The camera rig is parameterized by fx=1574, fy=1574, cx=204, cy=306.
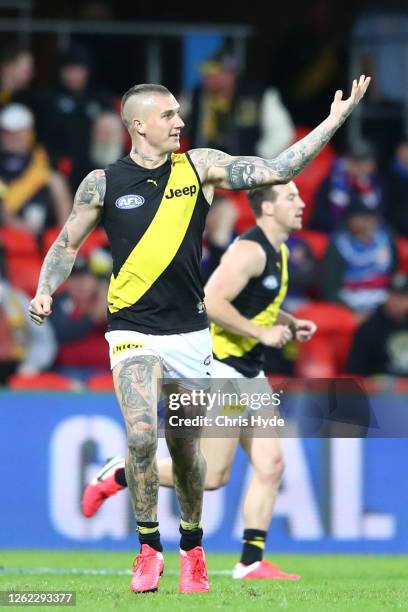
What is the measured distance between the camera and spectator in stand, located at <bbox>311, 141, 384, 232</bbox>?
15.7 m

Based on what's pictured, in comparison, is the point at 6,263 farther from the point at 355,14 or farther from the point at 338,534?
the point at 355,14

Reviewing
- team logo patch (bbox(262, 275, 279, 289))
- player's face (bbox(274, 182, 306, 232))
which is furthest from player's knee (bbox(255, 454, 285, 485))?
player's face (bbox(274, 182, 306, 232))

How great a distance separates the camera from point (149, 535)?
297 inches

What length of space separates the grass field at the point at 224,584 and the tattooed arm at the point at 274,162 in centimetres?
203

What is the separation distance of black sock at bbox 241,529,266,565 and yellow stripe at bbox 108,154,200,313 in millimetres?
2173

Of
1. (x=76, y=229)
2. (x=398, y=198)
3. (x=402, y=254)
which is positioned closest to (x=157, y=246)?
(x=76, y=229)

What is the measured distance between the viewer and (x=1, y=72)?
15.7m

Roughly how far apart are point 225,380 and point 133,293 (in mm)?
1610

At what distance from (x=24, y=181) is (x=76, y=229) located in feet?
23.4

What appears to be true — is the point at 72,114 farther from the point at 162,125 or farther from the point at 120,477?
the point at 162,125

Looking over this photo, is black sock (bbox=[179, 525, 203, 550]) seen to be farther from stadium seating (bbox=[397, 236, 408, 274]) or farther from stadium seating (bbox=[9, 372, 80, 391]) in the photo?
stadium seating (bbox=[397, 236, 408, 274])

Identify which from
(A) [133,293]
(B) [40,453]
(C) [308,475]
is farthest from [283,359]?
(A) [133,293]

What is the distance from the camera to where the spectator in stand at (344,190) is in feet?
51.5

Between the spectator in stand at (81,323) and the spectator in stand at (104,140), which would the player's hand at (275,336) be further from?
the spectator in stand at (104,140)
